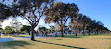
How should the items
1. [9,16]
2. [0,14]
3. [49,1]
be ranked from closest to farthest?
[0,14]
[9,16]
[49,1]

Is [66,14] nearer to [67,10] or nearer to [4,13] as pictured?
[67,10]

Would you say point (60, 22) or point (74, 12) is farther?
point (60, 22)

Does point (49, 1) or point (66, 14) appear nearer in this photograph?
point (49, 1)

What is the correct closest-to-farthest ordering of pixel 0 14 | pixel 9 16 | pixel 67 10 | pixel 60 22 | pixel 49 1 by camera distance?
pixel 0 14 → pixel 9 16 → pixel 49 1 → pixel 67 10 → pixel 60 22

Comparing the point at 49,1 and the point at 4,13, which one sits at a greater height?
the point at 49,1

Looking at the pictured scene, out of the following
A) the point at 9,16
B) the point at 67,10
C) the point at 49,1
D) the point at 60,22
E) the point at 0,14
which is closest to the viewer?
the point at 0,14

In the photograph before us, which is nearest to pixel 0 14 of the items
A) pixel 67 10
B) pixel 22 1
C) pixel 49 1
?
pixel 22 1

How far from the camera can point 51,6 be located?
1906 cm

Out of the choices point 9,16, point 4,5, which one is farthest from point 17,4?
point 9,16

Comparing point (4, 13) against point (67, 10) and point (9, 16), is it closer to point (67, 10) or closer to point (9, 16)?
point (9, 16)

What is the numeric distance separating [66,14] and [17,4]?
56.3 feet

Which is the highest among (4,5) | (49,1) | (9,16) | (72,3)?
(72,3)

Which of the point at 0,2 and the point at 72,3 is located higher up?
the point at 72,3

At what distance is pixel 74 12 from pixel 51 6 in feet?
40.5
